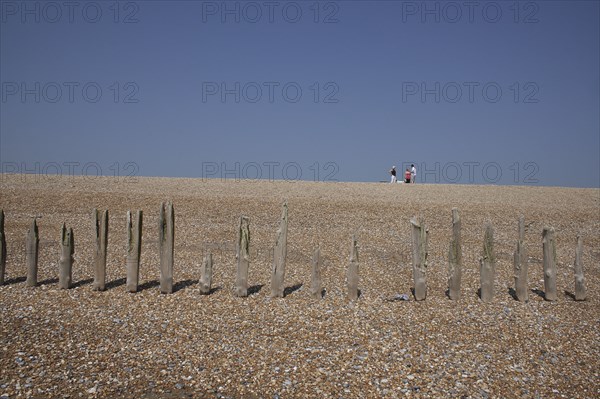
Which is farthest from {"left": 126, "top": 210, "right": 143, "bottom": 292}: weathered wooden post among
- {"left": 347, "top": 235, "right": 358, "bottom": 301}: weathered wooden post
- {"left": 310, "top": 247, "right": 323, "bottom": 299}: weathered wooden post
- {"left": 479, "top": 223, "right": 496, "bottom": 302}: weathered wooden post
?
{"left": 479, "top": 223, "right": 496, "bottom": 302}: weathered wooden post

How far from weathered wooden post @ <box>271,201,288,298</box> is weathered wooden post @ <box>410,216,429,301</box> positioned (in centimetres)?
240

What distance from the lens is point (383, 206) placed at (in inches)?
829

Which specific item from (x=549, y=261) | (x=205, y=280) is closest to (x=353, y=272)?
(x=205, y=280)

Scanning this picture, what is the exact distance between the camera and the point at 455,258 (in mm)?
8383

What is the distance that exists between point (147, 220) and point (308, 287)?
9.97 m

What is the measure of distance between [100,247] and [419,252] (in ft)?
19.8

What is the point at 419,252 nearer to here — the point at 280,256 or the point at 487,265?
the point at 487,265

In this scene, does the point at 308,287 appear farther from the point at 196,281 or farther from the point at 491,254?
the point at 491,254

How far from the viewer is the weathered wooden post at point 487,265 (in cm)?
834

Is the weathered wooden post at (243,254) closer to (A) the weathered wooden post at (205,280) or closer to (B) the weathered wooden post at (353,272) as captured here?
(A) the weathered wooden post at (205,280)

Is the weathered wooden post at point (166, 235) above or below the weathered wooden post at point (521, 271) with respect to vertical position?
above

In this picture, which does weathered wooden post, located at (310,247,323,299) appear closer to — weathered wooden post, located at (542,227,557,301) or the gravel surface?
the gravel surface

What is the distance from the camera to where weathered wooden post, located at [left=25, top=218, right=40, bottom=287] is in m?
8.67

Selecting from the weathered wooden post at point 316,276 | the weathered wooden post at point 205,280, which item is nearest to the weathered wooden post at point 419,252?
the weathered wooden post at point 316,276
